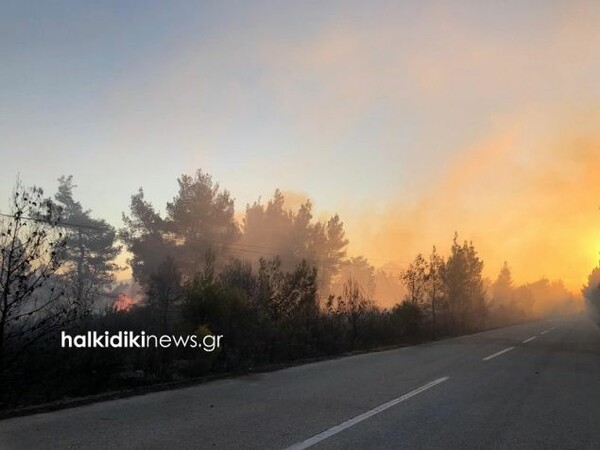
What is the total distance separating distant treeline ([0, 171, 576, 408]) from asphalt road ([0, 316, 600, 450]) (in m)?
2.04

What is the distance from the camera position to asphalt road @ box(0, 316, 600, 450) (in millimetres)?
6543

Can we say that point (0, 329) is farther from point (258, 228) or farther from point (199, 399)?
point (258, 228)

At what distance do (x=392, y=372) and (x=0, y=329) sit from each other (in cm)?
959

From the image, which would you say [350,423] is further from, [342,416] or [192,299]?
[192,299]

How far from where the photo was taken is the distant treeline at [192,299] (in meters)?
9.47

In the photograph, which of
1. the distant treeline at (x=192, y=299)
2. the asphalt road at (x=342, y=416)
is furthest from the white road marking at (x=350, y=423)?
the distant treeline at (x=192, y=299)

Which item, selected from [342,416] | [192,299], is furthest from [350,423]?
[192,299]

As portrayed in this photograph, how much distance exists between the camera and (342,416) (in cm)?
798

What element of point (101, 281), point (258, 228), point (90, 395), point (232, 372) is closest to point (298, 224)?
point (258, 228)

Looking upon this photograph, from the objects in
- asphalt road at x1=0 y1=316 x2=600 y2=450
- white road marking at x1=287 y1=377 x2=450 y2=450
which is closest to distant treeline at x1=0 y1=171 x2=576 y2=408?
asphalt road at x1=0 y1=316 x2=600 y2=450

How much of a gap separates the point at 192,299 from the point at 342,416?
848 cm

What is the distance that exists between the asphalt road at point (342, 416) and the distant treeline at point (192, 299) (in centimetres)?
204

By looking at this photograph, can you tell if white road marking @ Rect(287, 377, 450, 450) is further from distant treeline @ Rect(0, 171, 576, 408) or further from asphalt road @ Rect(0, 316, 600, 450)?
distant treeline @ Rect(0, 171, 576, 408)

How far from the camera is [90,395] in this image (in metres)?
9.88
